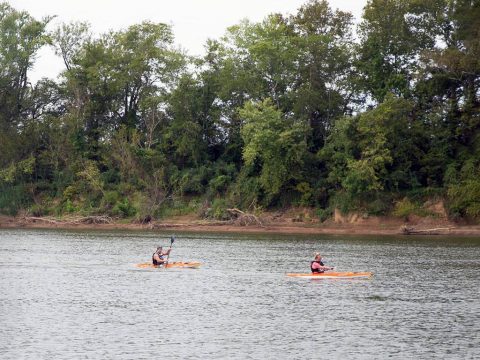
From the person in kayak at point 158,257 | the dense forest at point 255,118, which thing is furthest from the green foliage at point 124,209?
the person in kayak at point 158,257

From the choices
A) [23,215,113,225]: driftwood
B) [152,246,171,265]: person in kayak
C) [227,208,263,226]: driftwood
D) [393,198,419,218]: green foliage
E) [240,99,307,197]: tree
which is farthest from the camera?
[23,215,113,225]: driftwood

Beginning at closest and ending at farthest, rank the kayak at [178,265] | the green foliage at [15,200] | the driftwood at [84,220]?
the kayak at [178,265] → the driftwood at [84,220] → the green foliage at [15,200]

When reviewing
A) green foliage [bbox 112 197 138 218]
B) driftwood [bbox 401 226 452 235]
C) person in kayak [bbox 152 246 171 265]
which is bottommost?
person in kayak [bbox 152 246 171 265]

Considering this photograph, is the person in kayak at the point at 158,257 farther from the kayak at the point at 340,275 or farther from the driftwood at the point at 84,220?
the driftwood at the point at 84,220

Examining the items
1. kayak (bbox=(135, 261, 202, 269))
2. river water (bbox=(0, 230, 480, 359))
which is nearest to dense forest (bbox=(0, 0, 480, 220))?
river water (bbox=(0, 230, 480, 359))

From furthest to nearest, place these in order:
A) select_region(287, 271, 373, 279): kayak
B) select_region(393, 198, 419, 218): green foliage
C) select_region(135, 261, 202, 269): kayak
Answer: select_region(393, 198, 419, 218): green foliage, select_region(135, 261, 202, 269): kayak, select_region(287, 271, 373, 279): kayak

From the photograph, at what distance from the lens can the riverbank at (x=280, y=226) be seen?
8156 cm

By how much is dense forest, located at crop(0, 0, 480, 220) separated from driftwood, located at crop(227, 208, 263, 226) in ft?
5.26

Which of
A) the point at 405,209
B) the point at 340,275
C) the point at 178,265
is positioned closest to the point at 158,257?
the point at 178,265

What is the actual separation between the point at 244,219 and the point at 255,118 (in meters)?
10.7

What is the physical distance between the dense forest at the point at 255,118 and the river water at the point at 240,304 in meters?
17.5

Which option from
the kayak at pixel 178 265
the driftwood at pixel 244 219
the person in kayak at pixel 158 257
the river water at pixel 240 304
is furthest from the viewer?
the driftwood at pixel 244 219

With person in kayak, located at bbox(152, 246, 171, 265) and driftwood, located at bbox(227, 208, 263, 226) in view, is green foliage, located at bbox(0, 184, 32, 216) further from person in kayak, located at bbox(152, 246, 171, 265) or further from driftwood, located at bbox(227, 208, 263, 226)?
person in kayak, located at bbox(152, 246, 171, 265)

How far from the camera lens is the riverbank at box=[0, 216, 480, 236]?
81562mm
